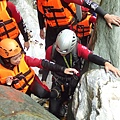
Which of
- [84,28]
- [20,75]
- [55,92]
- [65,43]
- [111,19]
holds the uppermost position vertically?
[111,19]

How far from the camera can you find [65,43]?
443 centimetres

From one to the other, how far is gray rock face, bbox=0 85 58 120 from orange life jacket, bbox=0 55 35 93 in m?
0.74

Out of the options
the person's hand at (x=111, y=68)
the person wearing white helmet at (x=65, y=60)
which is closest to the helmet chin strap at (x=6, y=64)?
the person wearing white helmet at (x=65, y=60)

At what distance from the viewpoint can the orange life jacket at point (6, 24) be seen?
4.89m

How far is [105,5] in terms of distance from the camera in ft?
15.2

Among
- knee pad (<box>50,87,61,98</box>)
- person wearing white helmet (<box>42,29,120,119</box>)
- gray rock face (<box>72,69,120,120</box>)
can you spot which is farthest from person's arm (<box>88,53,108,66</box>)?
knee pad (<box>50,87,61,98</box>)

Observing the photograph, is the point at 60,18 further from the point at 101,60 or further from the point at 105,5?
the point at 101,60

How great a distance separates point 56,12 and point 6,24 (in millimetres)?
748

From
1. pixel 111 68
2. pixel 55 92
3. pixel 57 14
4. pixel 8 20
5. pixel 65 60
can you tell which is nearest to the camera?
pixel 111 68

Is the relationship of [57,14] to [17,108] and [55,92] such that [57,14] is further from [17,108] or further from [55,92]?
[17,108]

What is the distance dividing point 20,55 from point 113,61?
1.16 metres

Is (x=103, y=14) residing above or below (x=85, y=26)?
above

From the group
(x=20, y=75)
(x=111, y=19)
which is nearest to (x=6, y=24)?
(x=20, y=75)

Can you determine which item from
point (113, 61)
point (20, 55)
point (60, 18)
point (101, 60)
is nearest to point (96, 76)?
point (101, 60)
